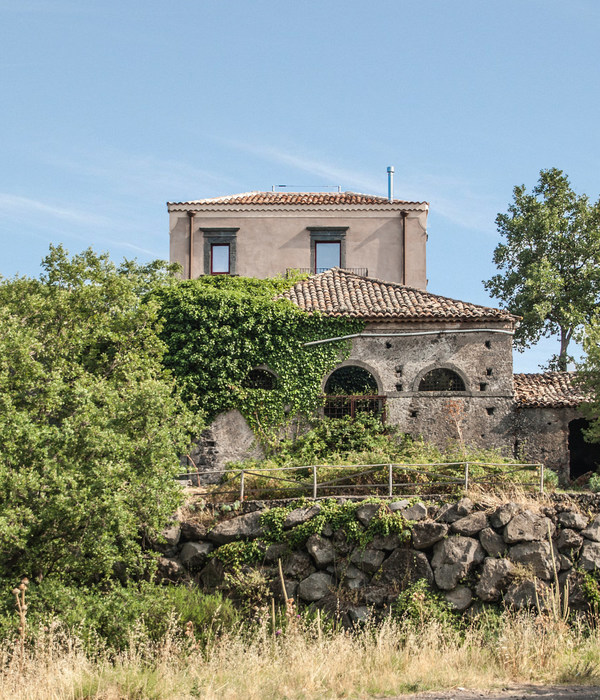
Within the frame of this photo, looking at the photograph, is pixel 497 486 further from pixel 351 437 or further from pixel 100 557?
pixel 100 557

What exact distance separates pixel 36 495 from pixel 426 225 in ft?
72.9

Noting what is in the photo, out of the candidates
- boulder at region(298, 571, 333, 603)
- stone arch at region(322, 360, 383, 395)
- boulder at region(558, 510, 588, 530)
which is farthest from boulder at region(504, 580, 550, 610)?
stone arch at region(322, 360, 383, 395)

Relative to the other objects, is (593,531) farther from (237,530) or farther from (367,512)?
(237,530)

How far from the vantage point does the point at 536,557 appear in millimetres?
18922

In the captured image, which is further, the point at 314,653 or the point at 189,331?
the point at 189,331

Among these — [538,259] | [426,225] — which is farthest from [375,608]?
[538,259]

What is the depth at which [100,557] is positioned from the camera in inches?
654

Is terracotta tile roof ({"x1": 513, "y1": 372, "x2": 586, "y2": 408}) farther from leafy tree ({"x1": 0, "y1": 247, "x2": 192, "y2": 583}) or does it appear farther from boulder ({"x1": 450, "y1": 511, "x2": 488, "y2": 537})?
leafy tree ({"x1": 0, "y1": 247, "x2": 192, "y2": 583})

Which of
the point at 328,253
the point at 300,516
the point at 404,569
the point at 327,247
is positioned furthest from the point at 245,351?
the point at 327,247

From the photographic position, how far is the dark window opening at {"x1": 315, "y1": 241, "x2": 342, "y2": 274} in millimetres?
33875

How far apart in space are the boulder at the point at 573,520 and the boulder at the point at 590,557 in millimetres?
433

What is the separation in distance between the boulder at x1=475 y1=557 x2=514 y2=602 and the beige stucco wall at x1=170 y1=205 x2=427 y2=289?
1648 centimetres

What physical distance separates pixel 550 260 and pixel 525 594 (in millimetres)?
20565

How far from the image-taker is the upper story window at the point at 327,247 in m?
33.8
